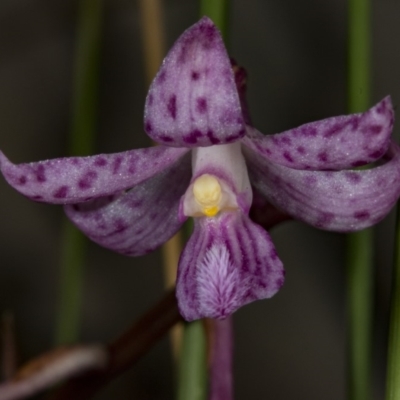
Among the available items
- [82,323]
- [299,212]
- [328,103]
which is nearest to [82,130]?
[299,212]

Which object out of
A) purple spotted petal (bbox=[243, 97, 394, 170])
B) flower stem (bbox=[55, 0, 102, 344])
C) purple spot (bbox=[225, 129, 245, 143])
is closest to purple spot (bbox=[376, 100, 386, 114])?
purple spotted petal (bbox=[243, 97, 394, 170])

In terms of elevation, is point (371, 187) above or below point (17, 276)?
above

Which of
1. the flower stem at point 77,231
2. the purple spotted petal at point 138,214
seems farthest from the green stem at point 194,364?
the flower stem at point 77,231

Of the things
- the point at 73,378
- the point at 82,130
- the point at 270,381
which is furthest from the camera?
the point at 270,381

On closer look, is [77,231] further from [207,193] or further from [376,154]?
[376,154]

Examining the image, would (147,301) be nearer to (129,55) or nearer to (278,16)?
(129,55)

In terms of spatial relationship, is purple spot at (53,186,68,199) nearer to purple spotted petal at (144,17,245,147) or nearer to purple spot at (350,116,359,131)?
purple spotted petal at (144,17,245,147)

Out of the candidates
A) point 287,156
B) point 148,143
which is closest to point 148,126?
point 287,156
